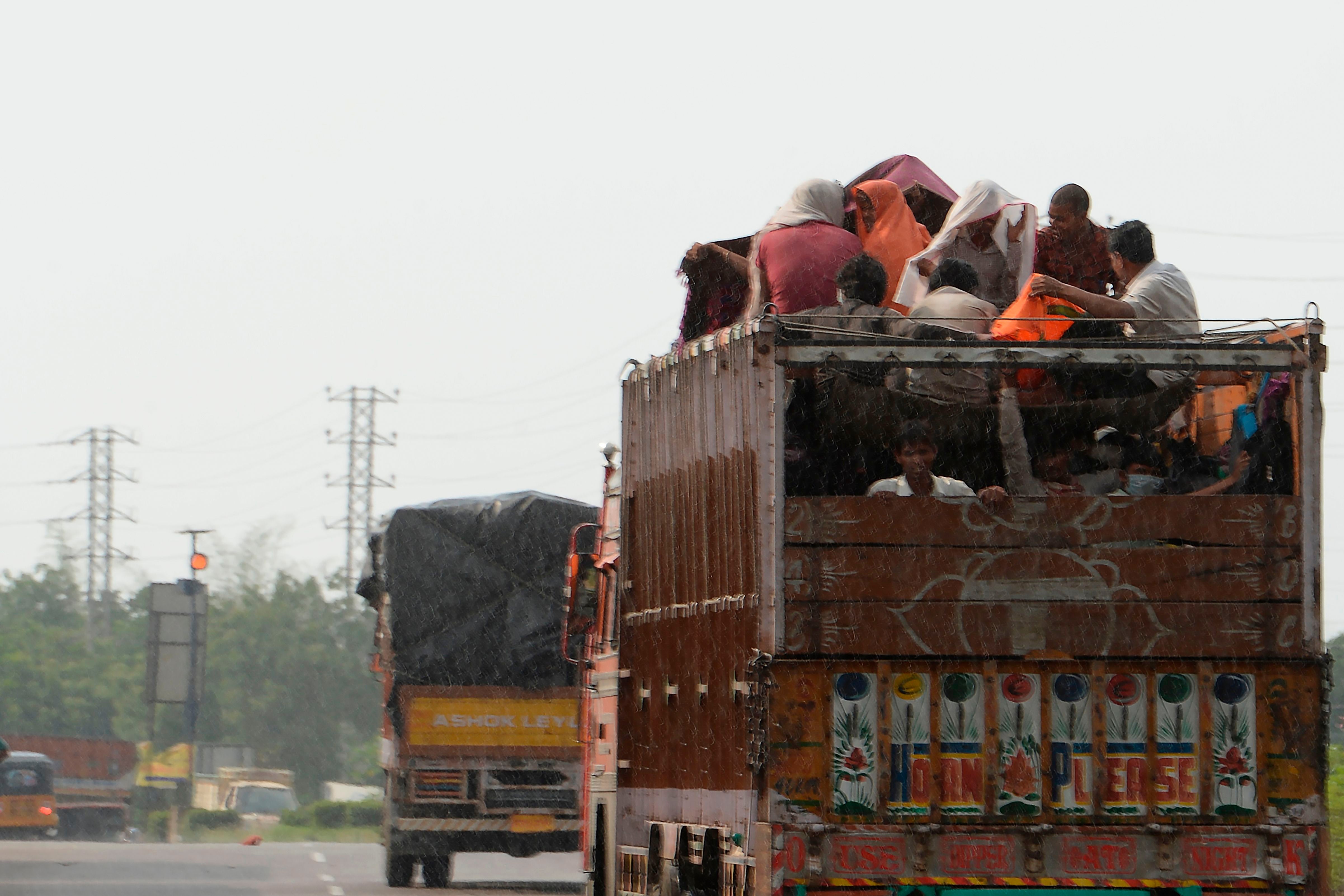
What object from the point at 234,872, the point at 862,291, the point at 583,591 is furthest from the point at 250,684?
the point at 862,291

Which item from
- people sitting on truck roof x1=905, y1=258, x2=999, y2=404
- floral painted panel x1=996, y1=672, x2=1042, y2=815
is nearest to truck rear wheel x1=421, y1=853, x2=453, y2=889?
people sitting on truck roof x1=905, y1=258, x2=999, y2=404

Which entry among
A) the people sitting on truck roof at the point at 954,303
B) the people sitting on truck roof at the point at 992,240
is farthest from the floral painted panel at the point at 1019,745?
the people sitting on truck roof at the point at 992,240

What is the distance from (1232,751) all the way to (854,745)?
146 cm

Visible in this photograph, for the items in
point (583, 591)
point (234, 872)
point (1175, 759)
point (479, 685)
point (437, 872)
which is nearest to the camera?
point (1175, 759)

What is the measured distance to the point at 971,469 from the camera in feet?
32.4

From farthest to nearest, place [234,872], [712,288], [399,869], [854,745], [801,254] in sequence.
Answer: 1. [234,872]
2. [399,869]
3. [712,288]
4. [801,254]
5. [854,745]

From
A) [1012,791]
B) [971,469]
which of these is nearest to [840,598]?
[1012,791]

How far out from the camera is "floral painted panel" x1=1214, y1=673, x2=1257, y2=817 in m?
8.48

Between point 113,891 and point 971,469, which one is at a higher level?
point 971,469

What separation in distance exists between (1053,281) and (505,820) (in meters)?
10.8

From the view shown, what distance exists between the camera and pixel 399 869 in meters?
19.8

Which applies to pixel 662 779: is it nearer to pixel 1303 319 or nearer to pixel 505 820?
pixel 1303 319

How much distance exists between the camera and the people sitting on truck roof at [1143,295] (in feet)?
30.4

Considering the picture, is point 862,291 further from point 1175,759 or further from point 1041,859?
point 1041,859
